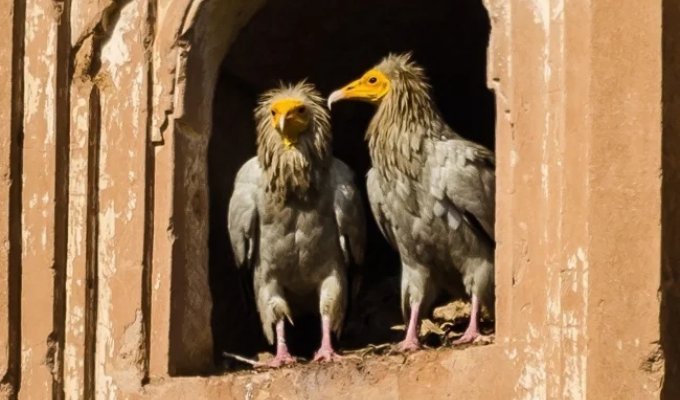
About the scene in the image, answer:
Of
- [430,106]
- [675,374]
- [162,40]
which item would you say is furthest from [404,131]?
[675,374]

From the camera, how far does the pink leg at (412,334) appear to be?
42.1ft

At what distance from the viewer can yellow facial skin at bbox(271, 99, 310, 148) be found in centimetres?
1339

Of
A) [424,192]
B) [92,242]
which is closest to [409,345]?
[424,192]

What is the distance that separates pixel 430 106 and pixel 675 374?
2186 millimetres

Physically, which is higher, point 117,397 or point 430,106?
point 430,106

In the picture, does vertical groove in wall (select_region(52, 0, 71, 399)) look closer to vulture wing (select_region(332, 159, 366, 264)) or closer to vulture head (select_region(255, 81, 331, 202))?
vulture head (select_region(255, 81, 331, 202))

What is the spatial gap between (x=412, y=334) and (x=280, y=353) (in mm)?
582

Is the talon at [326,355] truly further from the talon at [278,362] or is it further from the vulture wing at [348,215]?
the vulture wing at [348,215]

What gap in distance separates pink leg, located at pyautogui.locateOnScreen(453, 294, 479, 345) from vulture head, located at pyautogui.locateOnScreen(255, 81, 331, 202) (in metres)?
0.94

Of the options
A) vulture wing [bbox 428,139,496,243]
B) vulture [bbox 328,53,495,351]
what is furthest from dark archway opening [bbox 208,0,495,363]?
vulture wing [bbox 428,139,496,243]

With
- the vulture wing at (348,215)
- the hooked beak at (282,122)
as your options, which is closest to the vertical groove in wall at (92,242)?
the hooked beak at (282,122)

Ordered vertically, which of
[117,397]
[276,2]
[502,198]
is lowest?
[117,397]

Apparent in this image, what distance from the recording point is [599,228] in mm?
11703

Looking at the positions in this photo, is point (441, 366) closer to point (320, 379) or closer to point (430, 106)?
point (320, 379)
